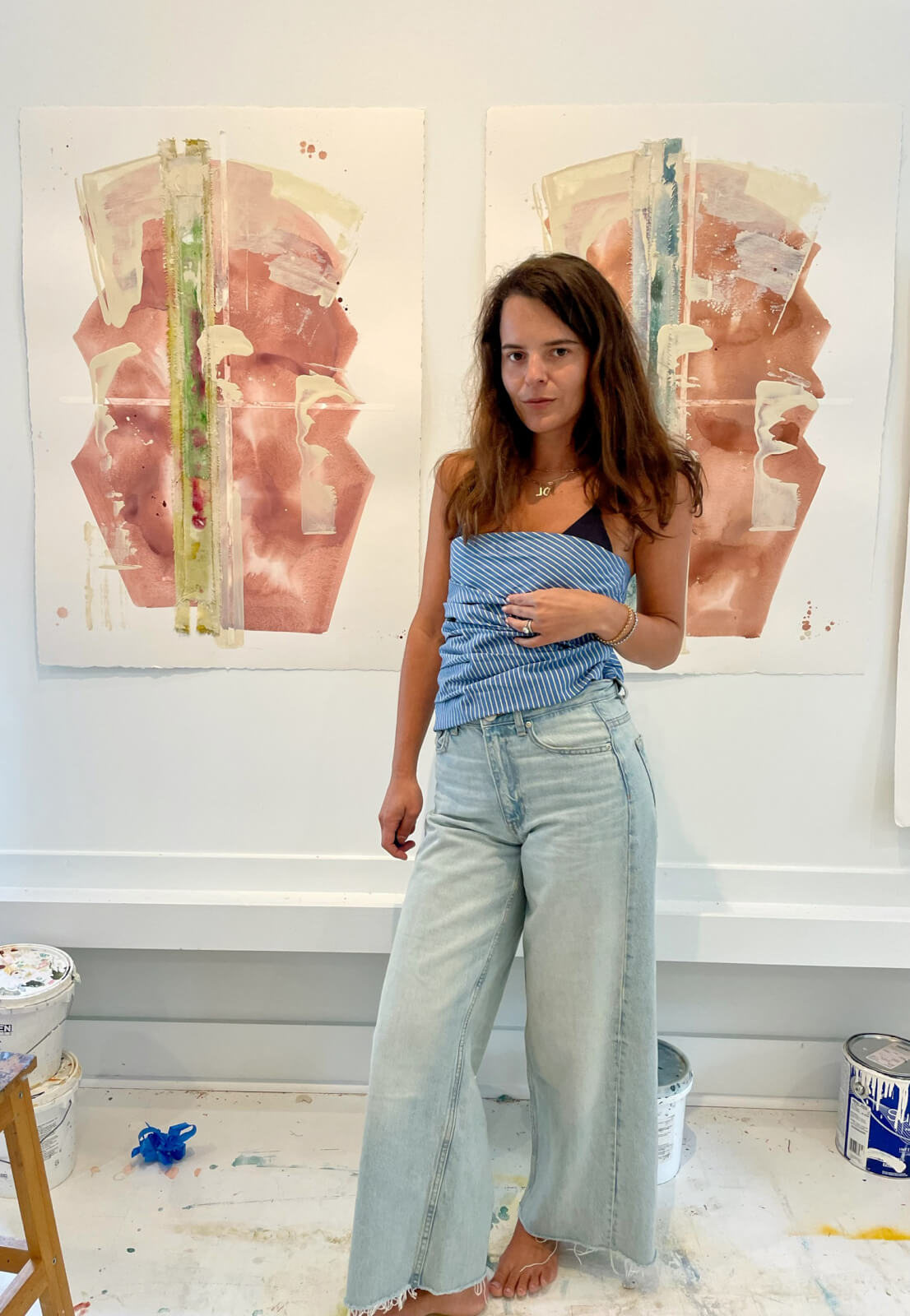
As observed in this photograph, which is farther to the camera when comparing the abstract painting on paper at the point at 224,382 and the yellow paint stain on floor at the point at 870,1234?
the abstract painting on paper at the point at 224,382

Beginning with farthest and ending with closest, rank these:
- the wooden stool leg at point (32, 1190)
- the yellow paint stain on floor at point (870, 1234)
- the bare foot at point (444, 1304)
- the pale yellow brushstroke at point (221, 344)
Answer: the pale yellow brushstroke at point (221, 344) → the yellow paint stain on floor at point (870, 1234) → the bare foot at point (444, 1304) → the wooden stool leg at point (32, 1190)

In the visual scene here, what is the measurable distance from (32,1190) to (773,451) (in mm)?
1635

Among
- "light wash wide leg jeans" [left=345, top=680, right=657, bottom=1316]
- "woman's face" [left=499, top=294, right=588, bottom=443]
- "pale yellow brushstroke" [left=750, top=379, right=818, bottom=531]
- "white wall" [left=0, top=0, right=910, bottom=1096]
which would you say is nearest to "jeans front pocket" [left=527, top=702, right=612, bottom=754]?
"light wash wide leg jeans" [left=345, top=680, right=657, bottom=1316]

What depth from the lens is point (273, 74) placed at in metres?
1.73

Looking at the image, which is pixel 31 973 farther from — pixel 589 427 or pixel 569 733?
pixel 589 427

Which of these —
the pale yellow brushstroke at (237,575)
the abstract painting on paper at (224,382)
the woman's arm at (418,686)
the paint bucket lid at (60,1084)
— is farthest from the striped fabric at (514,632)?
the paint bucket lid at (60,1084)

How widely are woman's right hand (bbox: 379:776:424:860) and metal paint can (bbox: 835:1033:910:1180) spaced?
98cm

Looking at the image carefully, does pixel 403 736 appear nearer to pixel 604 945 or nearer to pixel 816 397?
pixel 604 945

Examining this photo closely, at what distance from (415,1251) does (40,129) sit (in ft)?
6.36

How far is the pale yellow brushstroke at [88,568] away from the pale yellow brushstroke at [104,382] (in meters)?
0.12

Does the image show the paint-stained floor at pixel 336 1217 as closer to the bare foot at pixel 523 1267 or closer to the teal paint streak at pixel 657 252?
the bare foot at pixel 523 1267

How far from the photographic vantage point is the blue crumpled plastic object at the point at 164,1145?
68.1 inches

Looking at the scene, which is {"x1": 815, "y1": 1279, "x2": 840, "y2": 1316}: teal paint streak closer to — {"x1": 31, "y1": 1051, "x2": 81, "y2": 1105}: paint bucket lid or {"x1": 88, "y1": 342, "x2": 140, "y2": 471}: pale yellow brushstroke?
{"x1": 31, "y1": 1051, "x2": 81, "y2": 1105}: paint bucket lid

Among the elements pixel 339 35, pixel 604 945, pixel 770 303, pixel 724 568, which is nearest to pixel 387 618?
pixel 724 568
